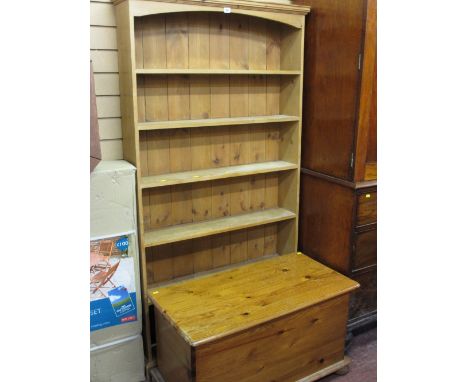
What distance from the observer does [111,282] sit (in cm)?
225

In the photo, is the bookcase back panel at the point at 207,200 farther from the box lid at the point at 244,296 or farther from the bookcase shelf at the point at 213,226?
the box lid at the point at 244,296

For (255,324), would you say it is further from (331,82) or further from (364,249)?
(331,82)

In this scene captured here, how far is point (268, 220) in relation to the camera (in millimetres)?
2801

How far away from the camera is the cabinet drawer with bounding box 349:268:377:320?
2.70 m

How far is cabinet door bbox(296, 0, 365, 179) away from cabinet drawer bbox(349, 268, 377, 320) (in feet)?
2.12

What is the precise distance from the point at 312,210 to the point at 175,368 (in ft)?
4.29

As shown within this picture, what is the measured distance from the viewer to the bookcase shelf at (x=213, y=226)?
2.47 metres

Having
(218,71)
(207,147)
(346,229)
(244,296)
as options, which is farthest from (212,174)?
(346,229)

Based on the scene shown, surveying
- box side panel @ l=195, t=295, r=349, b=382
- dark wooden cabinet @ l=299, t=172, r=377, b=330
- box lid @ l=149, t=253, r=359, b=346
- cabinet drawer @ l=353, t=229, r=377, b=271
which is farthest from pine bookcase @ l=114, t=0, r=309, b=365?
box side panel @ l=195, t=295, r=349, b=382

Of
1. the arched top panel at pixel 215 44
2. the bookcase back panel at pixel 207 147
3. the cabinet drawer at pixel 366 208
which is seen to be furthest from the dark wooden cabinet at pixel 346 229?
the arched top panel at pixel 215 44

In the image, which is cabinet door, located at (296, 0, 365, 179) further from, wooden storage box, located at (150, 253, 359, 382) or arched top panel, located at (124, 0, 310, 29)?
wooden storage box, located at (150, 253, 359, 382)

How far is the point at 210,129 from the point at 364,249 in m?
1.18
